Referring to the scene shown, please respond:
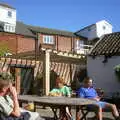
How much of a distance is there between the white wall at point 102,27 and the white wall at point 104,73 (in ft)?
152

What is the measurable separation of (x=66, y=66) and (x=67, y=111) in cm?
1510

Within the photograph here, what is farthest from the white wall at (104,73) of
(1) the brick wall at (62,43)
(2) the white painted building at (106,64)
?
(1) the brick wall at (62,43)

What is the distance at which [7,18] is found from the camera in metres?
61.7

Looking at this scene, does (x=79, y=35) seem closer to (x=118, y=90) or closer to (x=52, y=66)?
(x=52, y=66)

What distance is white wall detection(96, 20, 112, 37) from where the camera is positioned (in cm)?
6789

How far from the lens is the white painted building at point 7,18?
59.3 meters

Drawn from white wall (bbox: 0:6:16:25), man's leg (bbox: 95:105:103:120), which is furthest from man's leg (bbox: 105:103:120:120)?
white wall (bbox: 0:6:16:25)

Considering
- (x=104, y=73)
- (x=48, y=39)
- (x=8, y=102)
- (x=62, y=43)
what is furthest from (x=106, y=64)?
(x=62, y=43)

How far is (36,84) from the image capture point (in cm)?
2494

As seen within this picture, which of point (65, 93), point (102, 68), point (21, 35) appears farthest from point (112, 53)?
point (21, 35)

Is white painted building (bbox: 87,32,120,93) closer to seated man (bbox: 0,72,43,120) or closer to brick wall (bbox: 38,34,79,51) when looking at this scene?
seated man (bbox: 0,72,43,120)

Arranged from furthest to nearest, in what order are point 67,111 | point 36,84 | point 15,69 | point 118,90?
point 36,84 → point 15,69 → point 118,90 → point 67,111

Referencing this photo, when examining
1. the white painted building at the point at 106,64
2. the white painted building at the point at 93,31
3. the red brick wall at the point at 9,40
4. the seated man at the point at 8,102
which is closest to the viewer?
the seated man at the point at 8,102

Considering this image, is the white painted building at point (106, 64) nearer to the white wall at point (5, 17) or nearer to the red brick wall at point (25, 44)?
the red brick wall at point (25, 44)
